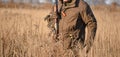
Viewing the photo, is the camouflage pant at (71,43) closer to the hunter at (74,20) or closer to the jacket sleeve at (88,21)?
the hunter at (74,20)

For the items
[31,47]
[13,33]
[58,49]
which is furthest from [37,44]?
[13,33]

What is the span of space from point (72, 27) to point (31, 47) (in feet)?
2.22

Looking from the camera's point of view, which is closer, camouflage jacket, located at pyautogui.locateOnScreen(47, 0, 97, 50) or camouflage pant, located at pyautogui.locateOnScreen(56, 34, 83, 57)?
camouflage pant, located at pyautogui.locateOnScreen(56, 34, 83, 57)

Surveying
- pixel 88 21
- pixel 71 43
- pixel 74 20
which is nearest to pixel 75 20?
pixel 74 20

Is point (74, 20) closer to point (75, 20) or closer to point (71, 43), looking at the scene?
point (75, 20)

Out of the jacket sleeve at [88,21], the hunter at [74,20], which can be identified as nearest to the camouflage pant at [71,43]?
the hunter at [74,20]

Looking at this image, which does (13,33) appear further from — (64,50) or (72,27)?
(64,50)

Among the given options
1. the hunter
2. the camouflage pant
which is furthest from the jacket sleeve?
the camouflage pant

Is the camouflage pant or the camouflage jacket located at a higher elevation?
the camouflage jacket

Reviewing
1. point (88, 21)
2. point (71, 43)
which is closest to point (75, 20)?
point (88, 21)

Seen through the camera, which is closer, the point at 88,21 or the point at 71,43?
the point at 71,43

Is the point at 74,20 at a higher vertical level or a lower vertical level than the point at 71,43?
higher

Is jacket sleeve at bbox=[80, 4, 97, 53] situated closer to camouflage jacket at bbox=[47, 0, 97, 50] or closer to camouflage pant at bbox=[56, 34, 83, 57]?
camouflage jacket at bbox=[47, 0, 97, 50]

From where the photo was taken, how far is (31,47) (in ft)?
17.5
